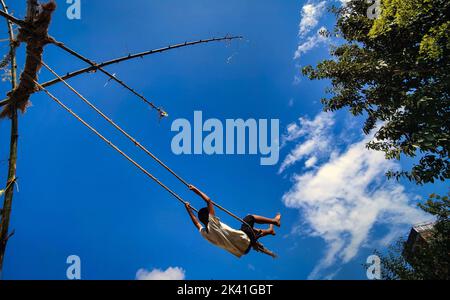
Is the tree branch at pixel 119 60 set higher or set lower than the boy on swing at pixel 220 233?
higher

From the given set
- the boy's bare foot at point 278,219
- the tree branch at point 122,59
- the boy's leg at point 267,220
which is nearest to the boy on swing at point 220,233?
the boy's leg at point 267,220

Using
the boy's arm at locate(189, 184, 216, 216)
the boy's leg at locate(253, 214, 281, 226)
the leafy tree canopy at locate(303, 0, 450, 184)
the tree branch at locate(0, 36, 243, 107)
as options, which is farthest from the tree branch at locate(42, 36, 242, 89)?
the leafy tree canopy at locate(303, 0, 450, 184)

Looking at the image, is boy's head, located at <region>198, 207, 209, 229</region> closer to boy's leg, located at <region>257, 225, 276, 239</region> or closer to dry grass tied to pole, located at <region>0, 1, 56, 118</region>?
boy's leg, located at <region>257, 225, 276, 239</region>

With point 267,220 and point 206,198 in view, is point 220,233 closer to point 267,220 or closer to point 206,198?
point 206,198

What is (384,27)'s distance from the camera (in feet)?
31.1

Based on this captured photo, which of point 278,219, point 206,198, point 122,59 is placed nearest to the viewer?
point 122,59

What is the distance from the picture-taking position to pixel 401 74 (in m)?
10.0

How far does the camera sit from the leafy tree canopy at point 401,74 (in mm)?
8952

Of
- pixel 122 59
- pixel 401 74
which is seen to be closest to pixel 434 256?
pixel 401 74

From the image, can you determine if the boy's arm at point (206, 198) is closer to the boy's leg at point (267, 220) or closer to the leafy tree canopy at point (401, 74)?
the boy's leg at point (267, 220)
